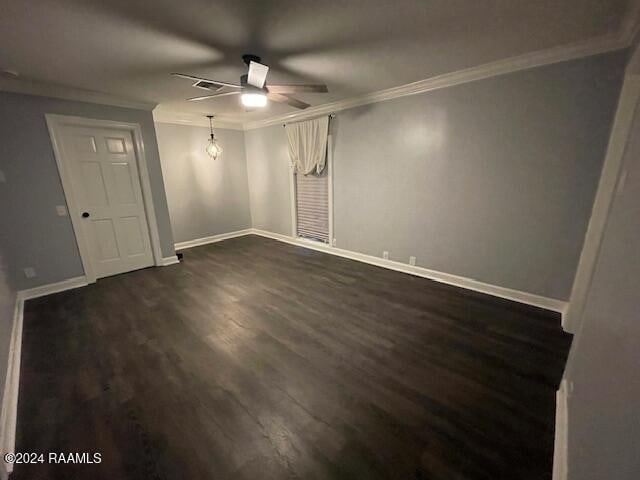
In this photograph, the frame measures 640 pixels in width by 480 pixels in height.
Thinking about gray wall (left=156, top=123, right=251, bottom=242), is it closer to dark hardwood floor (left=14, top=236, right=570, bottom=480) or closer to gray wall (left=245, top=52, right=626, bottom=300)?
dark hardwood floor (left=14, top=236, right=570, bottom=480)

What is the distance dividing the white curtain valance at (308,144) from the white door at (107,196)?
2.55 m

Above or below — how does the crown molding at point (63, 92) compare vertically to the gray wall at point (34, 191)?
above

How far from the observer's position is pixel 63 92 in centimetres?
318

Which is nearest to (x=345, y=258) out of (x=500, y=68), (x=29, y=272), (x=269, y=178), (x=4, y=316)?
(x=269, y=178)

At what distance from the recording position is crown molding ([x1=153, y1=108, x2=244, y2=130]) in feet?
15.4

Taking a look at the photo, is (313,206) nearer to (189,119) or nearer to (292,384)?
(189,119)

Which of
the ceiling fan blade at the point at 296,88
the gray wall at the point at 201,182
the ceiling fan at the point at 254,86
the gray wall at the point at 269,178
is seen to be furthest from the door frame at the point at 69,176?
the ceiling fan blade at the point at 296,88

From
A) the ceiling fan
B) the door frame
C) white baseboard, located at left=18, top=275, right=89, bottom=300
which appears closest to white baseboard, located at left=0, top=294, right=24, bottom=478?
white baseboard, located at left=18, top=275, right=89, bottom=300

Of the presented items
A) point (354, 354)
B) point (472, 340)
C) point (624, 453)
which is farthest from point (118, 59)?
point (472, 340)

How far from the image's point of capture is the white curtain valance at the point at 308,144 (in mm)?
4320

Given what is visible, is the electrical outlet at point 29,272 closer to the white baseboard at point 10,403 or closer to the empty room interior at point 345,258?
the empty room interior at point 345,258

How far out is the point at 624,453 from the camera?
0.73 m

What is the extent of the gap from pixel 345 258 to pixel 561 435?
3.35m

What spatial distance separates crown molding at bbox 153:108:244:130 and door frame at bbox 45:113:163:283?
988mm
